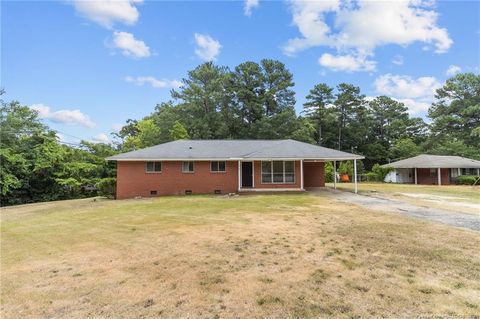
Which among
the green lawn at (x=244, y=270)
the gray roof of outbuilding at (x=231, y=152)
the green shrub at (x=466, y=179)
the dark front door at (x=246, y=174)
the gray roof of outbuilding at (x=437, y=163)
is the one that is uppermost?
the gray roof of outbuilding at (x=231, y=152)

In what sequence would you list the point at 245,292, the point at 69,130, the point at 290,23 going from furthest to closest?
the point at 69,130 → the point at 290,23 → the point at 245,292

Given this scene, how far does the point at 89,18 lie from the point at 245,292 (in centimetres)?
1727

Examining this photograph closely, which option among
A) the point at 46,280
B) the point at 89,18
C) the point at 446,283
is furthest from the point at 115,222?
the point at 89,18

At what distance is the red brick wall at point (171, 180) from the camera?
739 inches

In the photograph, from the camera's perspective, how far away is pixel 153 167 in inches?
752

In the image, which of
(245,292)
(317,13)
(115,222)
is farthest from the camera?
(317,13)

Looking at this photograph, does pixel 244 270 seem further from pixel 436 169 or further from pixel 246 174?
pixel 436 169

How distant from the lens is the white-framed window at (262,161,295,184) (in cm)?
1972

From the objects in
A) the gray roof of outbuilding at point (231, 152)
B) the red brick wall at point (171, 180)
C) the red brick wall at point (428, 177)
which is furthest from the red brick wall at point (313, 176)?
the red brick wall at point (428, 177)

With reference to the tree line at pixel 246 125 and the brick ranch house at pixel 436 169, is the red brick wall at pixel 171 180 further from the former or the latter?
the brick ranch house at pixel 436 169

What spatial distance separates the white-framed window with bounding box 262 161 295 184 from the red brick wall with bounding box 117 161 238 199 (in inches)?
74.3

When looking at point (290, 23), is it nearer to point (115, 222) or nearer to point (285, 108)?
point (115, 222)

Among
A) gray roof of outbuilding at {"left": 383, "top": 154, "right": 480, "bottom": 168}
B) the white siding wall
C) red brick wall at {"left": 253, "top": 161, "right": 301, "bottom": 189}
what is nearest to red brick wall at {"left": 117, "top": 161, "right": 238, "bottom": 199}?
red brick wall at {"left": 253, "top": 161, "right": 301, "bottom": 189}

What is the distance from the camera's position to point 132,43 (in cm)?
2223
